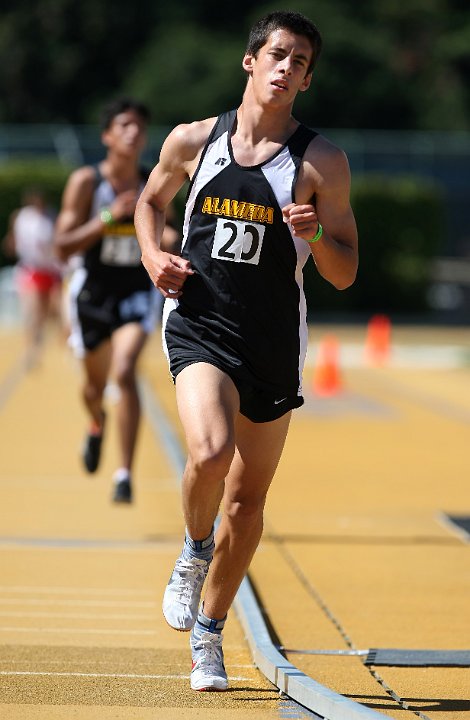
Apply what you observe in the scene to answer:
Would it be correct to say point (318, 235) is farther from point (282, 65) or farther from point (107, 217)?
point (107, 217)

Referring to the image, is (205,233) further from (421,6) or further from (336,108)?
(421,6)

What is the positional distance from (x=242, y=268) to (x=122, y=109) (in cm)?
433

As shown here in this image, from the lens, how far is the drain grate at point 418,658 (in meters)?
6.05

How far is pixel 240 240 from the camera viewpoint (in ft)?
18.1

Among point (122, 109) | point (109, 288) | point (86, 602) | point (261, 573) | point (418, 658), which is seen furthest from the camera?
point (109, 288)

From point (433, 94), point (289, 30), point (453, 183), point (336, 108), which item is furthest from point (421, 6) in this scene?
point (289, 30)

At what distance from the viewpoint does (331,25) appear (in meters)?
64.7

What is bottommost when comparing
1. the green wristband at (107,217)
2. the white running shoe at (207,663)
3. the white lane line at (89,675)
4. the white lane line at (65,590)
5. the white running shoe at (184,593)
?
the white lane line at (65,590)

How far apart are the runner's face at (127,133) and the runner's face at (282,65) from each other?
403 cm

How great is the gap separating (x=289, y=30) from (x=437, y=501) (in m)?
5.73

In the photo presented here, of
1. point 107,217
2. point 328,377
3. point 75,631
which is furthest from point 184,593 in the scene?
point 328,377

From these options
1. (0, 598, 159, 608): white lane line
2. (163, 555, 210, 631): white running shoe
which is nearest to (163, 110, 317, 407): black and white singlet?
(163, 555, 210, 631): white running shoe

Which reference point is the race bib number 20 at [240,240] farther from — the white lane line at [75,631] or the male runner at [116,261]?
the male runner at [116,261]

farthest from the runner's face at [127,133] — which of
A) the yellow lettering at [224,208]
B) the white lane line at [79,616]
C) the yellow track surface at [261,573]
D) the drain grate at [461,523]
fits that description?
the yellow lettering at [224,208]
